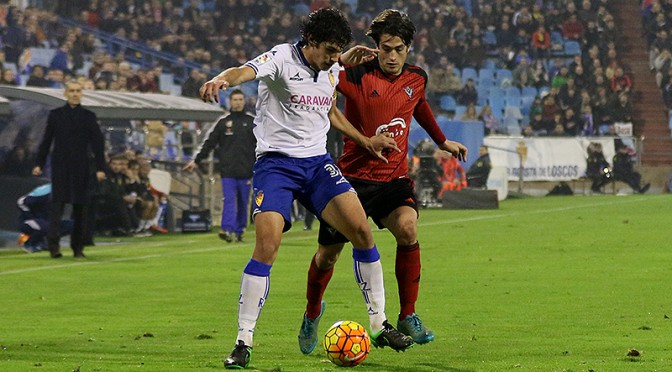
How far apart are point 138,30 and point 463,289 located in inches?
1220

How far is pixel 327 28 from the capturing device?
8.41m

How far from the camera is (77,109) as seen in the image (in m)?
18.2

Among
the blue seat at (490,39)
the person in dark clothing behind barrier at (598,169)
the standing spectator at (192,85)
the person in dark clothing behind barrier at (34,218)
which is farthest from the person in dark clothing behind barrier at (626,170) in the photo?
the person in dark clothing behind barrier at (34,218)

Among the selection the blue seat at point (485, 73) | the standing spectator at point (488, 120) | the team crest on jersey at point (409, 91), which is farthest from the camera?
the blue seat at point (485, 73)

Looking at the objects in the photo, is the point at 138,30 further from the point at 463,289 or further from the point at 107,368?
the point at 107,368

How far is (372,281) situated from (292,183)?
2.88 feet

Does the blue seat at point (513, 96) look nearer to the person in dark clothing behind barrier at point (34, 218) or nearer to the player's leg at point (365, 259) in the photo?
the person in dark clothing behind barrier at point (34, 218)

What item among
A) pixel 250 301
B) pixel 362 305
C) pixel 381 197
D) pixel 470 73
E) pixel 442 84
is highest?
pixel 470 73

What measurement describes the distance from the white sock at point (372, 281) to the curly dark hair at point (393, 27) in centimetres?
145

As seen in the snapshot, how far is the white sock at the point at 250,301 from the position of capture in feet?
26.4

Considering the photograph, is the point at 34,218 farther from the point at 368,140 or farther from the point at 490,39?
the point at 490,39

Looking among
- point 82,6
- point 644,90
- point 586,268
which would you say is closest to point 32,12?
point 82,6

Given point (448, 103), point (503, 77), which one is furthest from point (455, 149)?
point (503, 77)

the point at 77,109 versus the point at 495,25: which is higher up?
the point at 495,25
